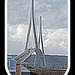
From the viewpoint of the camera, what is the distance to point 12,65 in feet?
9.09

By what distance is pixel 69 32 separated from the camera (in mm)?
901
